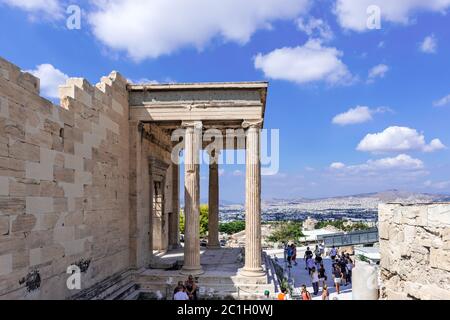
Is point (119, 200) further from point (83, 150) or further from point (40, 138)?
point (40, 138)

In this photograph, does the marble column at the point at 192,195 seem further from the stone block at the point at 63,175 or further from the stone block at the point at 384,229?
the stone block at the point at 384,229

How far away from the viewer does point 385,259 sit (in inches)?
286

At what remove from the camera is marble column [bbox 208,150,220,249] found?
2412 centimetres

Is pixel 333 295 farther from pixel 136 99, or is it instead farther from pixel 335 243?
pixel 335 243

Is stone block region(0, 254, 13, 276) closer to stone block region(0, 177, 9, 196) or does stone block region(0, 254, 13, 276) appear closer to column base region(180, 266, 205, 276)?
stone block region(0, 177, 9, 196)

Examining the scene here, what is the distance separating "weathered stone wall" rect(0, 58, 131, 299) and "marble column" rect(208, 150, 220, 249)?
8.53 meters

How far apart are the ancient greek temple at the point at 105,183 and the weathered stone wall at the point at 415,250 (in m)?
7.83

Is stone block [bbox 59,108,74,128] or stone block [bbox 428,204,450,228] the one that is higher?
stone block [bbox 59,108,74,128]

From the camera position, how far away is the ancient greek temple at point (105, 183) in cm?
928

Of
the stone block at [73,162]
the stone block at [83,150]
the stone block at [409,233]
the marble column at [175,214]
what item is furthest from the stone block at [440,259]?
the marble column at [175,214]

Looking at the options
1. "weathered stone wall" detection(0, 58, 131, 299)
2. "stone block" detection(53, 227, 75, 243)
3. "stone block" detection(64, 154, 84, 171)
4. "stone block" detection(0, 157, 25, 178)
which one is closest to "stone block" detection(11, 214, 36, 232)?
"weathered stone wall" detection(0, 58, 131, 299)

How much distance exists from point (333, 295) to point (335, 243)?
17334 millimetres

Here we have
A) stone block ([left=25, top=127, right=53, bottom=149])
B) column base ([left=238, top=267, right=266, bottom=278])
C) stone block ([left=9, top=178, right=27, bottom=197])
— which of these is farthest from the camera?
column base ([left=238, top=267, right=266, bottom=278])
